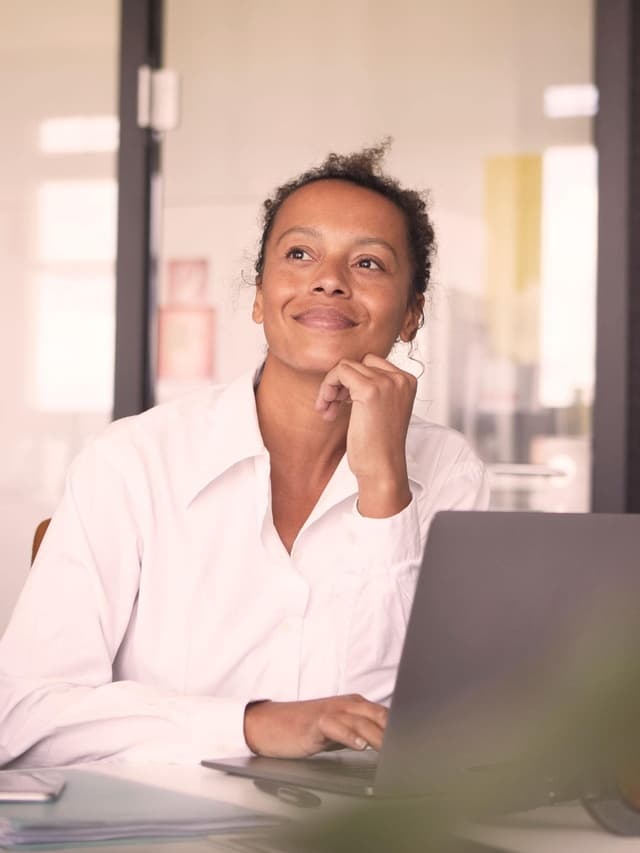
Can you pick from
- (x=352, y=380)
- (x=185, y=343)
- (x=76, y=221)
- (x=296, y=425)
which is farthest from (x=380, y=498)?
(x=76, y=221)

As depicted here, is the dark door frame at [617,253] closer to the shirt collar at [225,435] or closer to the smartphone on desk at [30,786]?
the shirt collar at [225,435]

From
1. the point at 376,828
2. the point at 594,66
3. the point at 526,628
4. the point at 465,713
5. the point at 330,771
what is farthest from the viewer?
the point at 594,66

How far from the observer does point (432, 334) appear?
3188mm

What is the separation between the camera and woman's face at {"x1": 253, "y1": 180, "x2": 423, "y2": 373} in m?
1.69

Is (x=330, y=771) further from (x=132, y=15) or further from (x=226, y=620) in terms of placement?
(x=132, y=15)

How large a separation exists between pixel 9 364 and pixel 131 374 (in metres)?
0.39

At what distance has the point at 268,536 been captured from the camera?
5.16ft

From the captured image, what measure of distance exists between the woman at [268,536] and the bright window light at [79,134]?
166 centimetres

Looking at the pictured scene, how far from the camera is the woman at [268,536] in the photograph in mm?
1273

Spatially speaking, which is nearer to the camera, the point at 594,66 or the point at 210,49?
the point at 594,66

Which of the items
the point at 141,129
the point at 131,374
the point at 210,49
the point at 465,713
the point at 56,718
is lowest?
the point at 56,718

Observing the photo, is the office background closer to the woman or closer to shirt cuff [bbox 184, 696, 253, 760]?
the woman

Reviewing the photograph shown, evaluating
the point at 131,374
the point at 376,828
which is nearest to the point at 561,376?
the point at 131,374

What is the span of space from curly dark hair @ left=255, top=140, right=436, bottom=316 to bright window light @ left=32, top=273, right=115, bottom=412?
1487 mm
